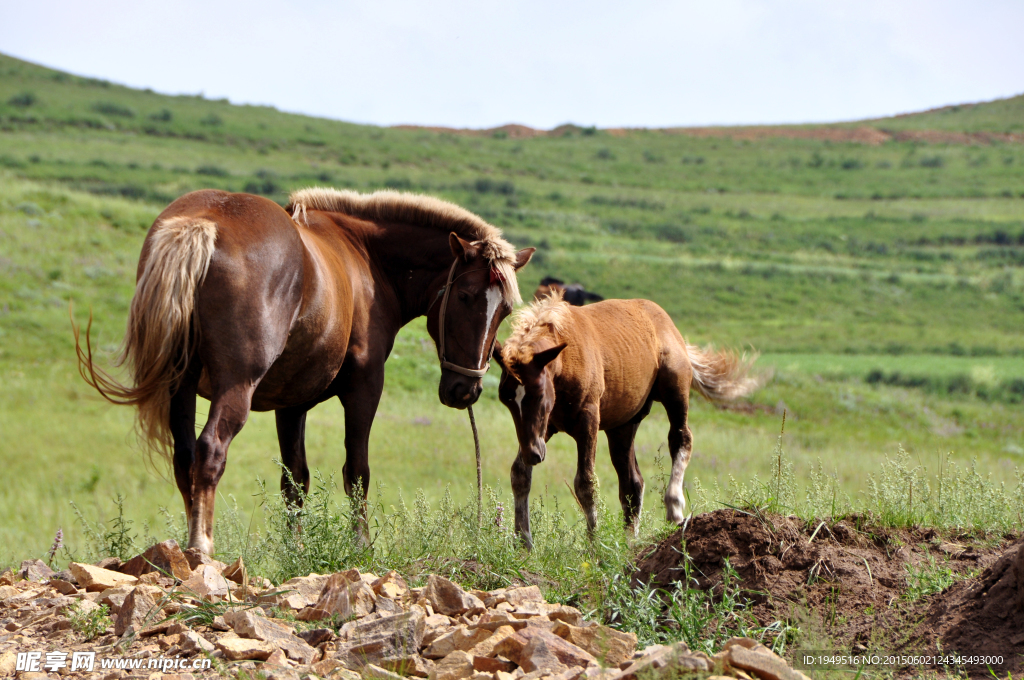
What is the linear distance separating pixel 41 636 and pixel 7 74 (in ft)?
292

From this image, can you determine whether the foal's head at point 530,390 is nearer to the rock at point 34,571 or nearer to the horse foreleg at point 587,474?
the horse foreleg at point 587,474

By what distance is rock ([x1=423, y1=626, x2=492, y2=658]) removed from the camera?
336cm

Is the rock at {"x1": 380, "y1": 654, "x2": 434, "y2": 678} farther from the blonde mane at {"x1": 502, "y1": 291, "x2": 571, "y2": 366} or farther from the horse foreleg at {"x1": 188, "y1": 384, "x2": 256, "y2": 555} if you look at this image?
the blonde mane at {"x1": 502, "y1": 291, "x2": 571, "y2": 366}

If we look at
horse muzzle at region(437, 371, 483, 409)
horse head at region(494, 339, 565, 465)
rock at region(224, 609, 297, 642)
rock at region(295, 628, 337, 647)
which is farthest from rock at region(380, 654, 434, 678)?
horse muzzle at region(437, 371, 483, 409)

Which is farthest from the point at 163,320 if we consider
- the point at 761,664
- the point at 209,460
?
the point at 761,664

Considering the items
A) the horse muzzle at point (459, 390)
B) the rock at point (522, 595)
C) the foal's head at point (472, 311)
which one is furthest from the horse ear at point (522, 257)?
the rock at point (522, 595)

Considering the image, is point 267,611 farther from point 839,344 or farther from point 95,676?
point 839,344

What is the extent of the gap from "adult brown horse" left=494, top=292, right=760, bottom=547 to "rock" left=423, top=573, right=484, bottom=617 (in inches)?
68.0

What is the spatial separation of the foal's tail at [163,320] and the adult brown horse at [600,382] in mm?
2050

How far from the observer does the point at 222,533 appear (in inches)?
245

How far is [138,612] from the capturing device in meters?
3.43

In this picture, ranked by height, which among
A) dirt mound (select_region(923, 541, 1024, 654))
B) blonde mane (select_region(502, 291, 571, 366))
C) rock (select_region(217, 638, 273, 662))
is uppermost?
blonde mane (select_region(502, 291, 571, 366))

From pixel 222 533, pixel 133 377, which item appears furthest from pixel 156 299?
pixel 222 533

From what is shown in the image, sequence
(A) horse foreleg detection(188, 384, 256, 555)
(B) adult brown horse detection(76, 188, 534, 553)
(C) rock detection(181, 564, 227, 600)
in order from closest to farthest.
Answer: (C) rock detection(181, 564, 227, 600), (A) horse foreleg detection(188, 384, 256, 555), (B) adult brown horse detection(76, 188, 534, 553)
